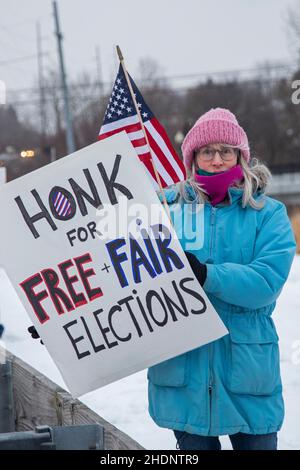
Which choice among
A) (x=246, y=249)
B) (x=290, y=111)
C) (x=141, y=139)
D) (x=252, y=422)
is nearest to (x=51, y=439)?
(x=252, y=422)

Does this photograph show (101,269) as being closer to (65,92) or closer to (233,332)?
(233,332)

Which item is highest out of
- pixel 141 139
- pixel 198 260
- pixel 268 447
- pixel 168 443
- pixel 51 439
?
pixel 141 139

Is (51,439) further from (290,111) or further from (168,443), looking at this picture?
(290,111)

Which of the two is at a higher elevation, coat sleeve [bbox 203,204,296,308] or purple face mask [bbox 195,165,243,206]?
purple face mask [bbox 195,165,243,206]

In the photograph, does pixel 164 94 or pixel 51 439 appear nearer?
pixel 51 439

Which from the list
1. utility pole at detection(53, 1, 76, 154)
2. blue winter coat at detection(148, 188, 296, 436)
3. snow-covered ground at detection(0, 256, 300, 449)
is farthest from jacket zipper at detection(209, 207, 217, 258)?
utility pole at detection(53, 1, 76, 154)

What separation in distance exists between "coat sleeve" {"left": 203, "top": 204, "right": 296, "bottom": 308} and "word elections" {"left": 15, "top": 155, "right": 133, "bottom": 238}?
0.46 meters

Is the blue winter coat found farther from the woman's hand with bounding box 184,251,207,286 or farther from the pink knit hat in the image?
the pink knit hat

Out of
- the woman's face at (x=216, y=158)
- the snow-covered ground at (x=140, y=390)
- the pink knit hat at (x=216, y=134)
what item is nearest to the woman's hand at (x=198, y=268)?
the woman's face at (x=216, y=158)

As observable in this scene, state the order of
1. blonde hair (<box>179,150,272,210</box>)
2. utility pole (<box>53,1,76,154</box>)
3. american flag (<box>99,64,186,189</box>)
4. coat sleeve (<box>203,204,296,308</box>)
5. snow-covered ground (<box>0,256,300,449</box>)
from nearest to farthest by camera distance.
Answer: coat sleeve (<box>203,204,296,308</box>) < blonde hair (<box>179,150,272,210</box>) < american flag (<box>99,64,186,189</box>) < snow-covered ground (<box>0,256,300,449</box>) < utility pole (<box>53,1,76,154</box>)

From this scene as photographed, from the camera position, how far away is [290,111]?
1747 inches

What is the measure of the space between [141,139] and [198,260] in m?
0.91

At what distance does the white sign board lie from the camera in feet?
8.34

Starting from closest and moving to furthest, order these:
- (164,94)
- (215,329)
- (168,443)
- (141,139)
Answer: (215,329) < (141,139) < (168,443) < (164,94)
